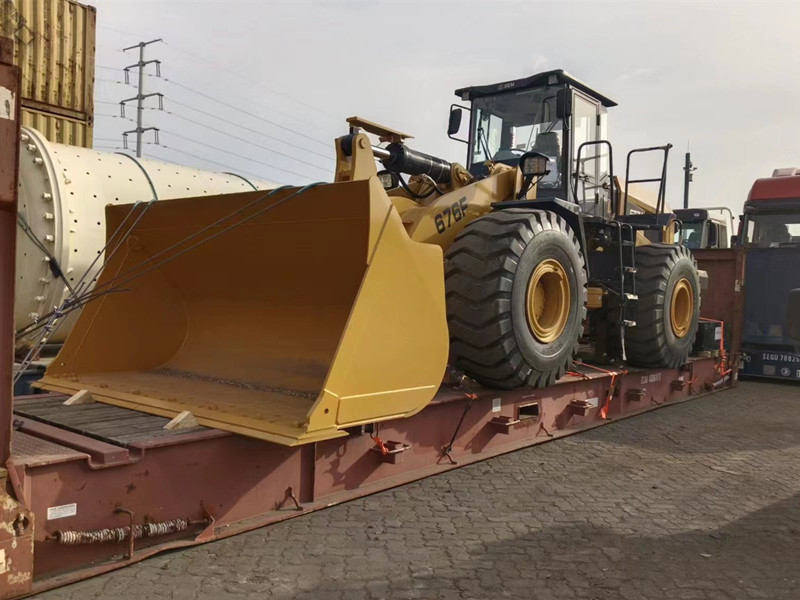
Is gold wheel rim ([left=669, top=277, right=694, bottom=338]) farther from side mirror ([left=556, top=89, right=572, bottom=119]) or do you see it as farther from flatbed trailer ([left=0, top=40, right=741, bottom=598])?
flatbed trailer ([left=0, top=40, right=741, bottom=598])

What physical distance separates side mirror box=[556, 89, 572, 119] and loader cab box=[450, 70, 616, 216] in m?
0.06

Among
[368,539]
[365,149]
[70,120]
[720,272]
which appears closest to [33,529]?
[368,539]

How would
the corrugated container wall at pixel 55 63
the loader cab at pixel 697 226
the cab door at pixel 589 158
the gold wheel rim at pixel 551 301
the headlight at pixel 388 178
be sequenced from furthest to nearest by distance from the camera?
the loader cab at pixel 697 226
the corrugated container wall at pixel 55 63
the cab door at pixel 589 158
the headlight at pixel 388 178
the gold wheel rim at pixel 551 301

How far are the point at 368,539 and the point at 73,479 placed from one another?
4.63ft

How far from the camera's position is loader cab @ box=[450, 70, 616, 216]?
6355mm

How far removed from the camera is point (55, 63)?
312 inches

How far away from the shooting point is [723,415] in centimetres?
733

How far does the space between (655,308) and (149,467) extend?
5.30 metres

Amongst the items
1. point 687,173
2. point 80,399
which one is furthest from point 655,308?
point 687,173

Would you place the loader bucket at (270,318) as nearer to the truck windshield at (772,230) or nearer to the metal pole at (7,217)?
the metal pole at (7,217)

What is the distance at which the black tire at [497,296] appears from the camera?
457 cm

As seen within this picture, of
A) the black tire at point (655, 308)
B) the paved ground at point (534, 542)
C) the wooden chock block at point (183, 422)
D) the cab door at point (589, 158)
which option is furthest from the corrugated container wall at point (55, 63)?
the black tire at point (655, 308)

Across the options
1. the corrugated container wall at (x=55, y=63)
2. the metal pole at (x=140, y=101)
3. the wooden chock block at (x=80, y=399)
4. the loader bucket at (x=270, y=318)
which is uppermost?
the metal pole at (x=140, y=101)

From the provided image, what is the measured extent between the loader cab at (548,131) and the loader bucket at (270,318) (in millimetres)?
2660
